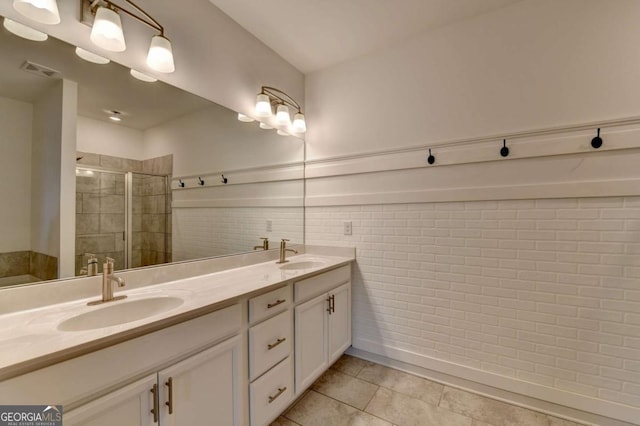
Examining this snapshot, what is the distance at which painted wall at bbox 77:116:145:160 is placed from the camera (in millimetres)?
1258

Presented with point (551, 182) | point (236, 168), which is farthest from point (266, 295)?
point (551, 182)

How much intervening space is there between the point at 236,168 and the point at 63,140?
1001 millimetres

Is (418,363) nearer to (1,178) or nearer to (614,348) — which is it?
(614,348)

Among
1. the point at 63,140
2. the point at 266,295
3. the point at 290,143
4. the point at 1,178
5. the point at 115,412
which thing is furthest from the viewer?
the point at 290,143

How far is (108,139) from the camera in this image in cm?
136

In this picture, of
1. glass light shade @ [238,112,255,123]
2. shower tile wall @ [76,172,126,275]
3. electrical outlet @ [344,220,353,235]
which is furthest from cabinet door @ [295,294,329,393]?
glass light shade @ [238,112,255,123]

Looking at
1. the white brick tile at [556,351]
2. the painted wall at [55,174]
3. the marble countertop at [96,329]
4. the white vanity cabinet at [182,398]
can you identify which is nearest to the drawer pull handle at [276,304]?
the marble countertop at [96,329]

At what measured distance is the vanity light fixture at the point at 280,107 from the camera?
201 centimetres

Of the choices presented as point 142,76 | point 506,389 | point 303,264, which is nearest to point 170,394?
point 303,264

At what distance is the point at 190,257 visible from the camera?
167cm

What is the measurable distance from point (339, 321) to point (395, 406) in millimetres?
→ 633

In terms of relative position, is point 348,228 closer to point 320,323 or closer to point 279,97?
point 320,323

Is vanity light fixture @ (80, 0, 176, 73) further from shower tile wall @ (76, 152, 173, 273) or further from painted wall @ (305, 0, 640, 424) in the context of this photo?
painted wall @ (305, 0, 640, 424)

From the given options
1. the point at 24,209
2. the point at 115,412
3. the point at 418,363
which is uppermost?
the point at 24,209
